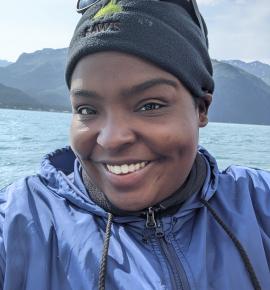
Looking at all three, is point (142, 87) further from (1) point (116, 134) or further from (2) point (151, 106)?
(1) point (116, 134)

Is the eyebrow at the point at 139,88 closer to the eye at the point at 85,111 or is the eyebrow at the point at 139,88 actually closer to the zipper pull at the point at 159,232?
the eye at the point at 85,111

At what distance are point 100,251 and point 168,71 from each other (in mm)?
647

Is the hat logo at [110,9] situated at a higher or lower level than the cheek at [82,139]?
higher

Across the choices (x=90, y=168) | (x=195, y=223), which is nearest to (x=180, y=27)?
(x=90, y=168)

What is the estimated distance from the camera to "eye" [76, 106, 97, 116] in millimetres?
1490

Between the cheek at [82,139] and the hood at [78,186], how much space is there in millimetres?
142

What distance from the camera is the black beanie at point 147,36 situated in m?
1.45

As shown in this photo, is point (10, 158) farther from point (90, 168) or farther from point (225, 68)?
point (225, 68)

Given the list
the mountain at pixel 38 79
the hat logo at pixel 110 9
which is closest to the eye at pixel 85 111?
the hat logo at pixel 110 9

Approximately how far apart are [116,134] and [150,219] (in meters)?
0.34

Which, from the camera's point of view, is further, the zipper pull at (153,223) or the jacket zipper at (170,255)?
the zipper pull at (153,223)

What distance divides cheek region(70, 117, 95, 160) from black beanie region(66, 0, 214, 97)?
22cm

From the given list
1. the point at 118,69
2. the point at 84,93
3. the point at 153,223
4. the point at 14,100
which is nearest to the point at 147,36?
the point at 118,69

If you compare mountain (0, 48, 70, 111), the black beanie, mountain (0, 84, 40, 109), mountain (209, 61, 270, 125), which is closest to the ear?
the black beanie
